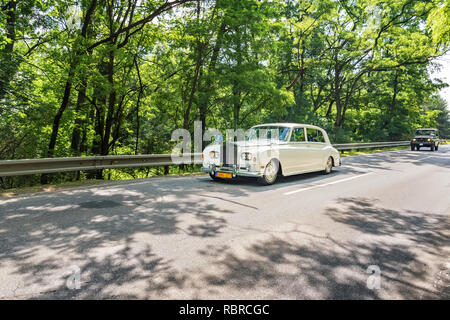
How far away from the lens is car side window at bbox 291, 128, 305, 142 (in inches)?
359

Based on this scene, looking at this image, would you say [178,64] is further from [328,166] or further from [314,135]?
[328,166]

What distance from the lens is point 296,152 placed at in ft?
29.7

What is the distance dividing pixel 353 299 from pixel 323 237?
5.16 feet

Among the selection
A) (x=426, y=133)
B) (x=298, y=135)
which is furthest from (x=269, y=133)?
(x=426, y=133)

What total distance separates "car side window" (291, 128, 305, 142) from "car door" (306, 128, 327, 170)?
0.28 m

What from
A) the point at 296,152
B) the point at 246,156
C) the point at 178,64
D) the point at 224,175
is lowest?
the point at 224,175

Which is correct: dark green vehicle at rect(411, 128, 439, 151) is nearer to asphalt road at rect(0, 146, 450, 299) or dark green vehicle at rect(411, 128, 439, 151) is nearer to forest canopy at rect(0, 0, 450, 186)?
forest canopy at rect(0, 0, 450, 186)

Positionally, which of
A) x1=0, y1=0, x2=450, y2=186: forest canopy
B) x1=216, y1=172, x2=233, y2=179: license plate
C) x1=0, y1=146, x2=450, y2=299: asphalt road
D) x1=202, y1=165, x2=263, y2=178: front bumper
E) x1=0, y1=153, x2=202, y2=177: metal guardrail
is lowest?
x1=0, y1=146, x2=450, y2=299: asphalt road

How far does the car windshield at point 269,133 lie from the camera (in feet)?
29.5

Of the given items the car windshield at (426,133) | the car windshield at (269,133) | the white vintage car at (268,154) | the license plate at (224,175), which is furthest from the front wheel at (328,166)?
the car windshield at (426,133)

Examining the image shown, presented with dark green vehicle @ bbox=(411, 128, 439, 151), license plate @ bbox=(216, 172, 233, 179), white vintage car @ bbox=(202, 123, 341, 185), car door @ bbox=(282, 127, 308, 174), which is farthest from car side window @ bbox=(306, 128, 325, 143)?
dark green vehicle @ bbox=(411, 128, 439, 151)

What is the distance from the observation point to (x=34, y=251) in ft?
10.6

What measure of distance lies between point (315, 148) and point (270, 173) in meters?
2.76

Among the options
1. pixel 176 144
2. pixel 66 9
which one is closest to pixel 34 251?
pixel 66 9
